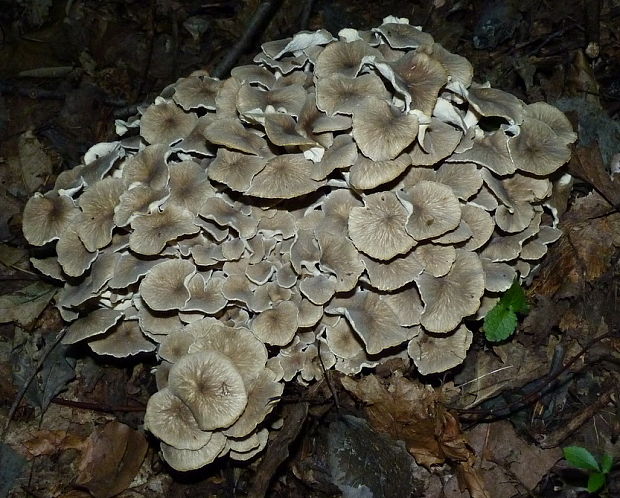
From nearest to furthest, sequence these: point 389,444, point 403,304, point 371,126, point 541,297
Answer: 1. point 371,126
2. point 403,304
3. point 389,444
4. point 541,297

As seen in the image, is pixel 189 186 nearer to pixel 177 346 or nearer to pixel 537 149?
pixel 177 346

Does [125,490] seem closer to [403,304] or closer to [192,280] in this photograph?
[192,280]

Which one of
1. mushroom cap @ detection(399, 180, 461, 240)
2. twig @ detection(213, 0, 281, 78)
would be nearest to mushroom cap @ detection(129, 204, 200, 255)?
mushroom cap @ detection(399, 180, 461, 240)

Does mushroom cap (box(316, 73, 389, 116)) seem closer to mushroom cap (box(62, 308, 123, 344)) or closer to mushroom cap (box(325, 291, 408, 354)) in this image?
mushroom cap (box(325, 291, 408, 354))

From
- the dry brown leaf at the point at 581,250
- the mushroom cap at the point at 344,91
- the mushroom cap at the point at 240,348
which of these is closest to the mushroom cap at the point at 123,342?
the mushroom cap at the point at 240,348

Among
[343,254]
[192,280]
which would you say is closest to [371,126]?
[343,254]

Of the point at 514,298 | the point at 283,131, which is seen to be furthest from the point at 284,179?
the point at 514,298
